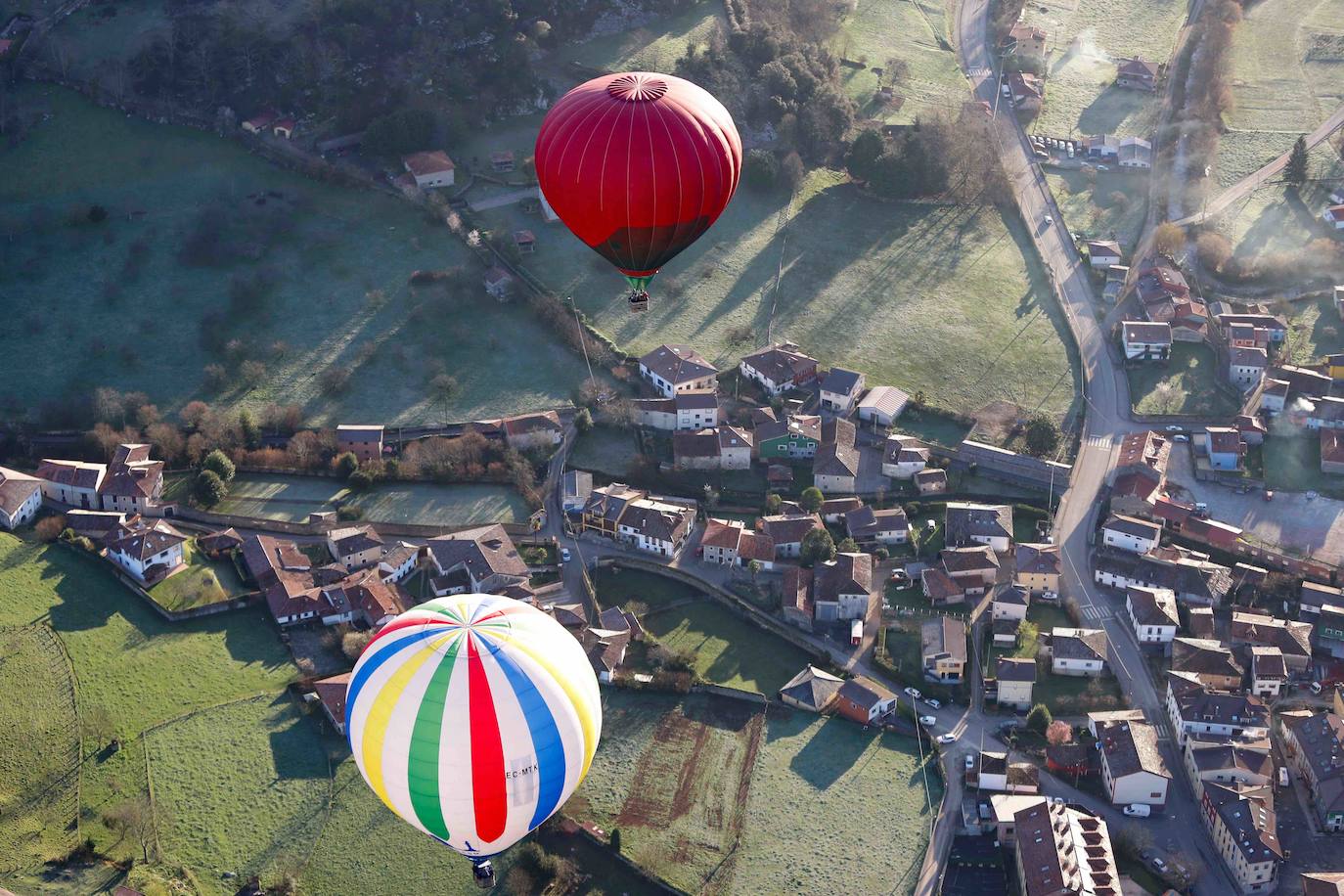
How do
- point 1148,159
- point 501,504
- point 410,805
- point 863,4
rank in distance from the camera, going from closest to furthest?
point 410,805, point 501,504, point 1148,159, point 863,4

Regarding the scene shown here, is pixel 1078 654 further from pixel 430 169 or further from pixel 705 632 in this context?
pixel 430 169

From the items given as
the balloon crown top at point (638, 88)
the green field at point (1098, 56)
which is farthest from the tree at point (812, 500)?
the green field at point (1098, 56)

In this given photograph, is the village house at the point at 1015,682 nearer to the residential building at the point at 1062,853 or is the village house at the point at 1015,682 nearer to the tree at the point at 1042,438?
the residential building at the point at 1062,853

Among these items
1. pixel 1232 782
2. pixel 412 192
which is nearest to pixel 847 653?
pixel 1232 782

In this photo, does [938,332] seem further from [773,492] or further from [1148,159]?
[1148,159]

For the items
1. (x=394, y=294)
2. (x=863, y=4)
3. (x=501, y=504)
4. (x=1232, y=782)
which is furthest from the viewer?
(x=863, y=4)

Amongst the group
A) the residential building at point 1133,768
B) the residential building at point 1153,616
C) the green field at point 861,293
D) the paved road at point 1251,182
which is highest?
the residential building at point 1133,768
